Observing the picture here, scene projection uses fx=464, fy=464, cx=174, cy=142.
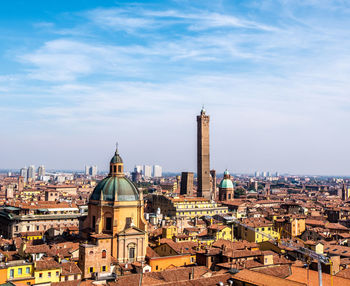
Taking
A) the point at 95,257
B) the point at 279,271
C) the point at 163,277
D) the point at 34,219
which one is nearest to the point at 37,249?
the point at 95,257

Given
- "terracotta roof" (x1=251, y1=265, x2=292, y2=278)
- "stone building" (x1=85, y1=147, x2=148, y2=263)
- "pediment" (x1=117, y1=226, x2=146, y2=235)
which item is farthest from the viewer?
"pediment" (x1=117, y1=226, x2=146, y2=235)

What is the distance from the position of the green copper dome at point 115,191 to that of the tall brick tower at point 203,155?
50.4 meters

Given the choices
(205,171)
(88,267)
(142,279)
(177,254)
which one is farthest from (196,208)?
(142,279)

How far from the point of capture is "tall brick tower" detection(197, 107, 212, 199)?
94625 mm

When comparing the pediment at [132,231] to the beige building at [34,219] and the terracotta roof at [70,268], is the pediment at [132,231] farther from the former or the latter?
the beige building at [34,219]

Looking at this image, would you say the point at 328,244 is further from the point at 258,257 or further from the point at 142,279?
the point at 142,279

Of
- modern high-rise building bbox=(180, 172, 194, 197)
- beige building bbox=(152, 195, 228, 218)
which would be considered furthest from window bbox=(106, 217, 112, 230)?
modern high-rise building bbox=(180, 172, 194, 197)

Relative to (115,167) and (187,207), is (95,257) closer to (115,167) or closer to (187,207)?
(115,167)

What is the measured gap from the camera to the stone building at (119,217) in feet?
137

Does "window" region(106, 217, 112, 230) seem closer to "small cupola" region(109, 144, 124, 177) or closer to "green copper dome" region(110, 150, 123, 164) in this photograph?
"small cupola" region(109, 144, 124, 177)

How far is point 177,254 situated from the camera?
134ft

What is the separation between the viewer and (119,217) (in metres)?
43.1

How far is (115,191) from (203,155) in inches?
2128

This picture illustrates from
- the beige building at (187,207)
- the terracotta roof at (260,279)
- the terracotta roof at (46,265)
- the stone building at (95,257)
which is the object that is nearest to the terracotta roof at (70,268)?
the terracotta roof at (46,265)
